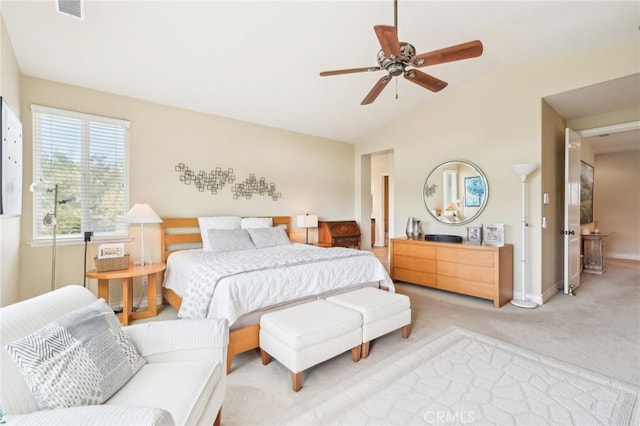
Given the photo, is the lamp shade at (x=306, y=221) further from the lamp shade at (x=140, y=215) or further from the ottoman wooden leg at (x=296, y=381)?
the ottoman wooden leg at (x=296, y=381)

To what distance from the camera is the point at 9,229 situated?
2.48 m

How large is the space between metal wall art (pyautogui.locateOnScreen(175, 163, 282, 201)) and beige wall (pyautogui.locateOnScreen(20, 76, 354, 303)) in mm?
74

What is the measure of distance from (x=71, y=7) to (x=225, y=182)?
2539 millimetres

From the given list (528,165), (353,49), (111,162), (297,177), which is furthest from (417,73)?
(111,162)

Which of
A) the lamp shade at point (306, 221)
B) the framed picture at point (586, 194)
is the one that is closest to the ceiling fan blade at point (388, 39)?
the lamp shade at point (306, 221)

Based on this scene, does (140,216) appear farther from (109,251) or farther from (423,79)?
(423,79)

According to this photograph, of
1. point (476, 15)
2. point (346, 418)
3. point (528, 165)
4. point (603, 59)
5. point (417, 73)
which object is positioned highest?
point (476, 15)

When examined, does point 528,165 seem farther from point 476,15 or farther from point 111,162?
point 111,162

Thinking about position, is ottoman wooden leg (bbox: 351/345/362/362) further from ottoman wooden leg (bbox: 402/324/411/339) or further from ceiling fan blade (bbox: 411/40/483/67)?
ceiling fan blade (bbox: 411/40/483/67)

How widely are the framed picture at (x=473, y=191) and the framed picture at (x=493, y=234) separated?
355mm

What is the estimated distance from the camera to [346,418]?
172 centimetres

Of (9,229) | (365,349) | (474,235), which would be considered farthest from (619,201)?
(9,229)

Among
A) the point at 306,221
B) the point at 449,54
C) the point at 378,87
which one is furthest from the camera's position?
the point at 306,221

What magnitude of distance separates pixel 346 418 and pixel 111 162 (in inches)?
147
